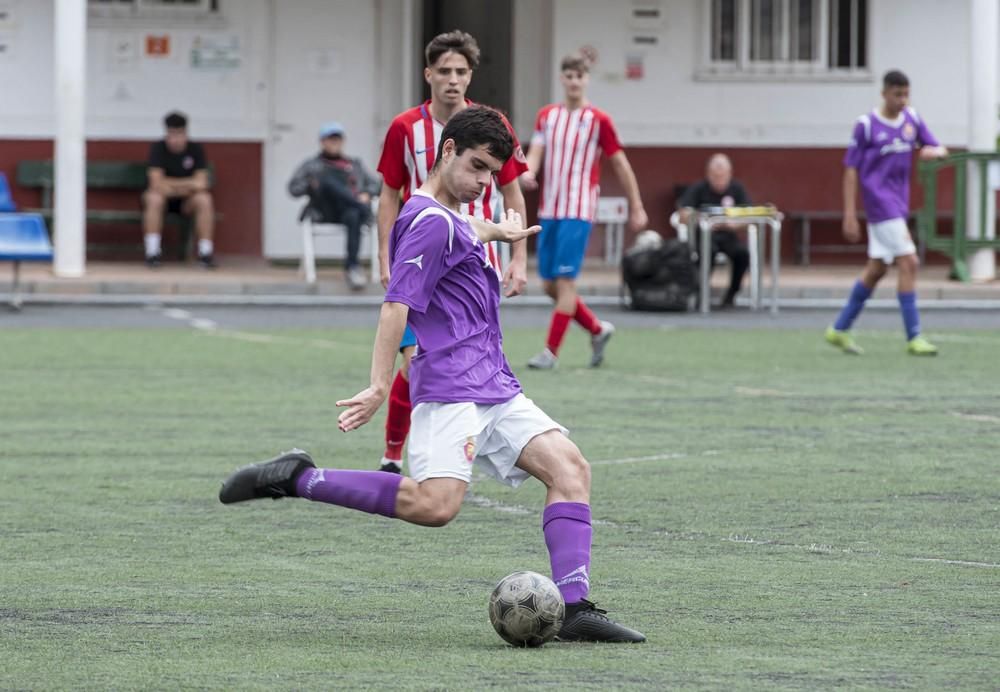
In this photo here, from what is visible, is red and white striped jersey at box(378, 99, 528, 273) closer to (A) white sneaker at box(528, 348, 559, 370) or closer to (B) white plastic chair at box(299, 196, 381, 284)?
(A) white sneaker at box(528, 348, 559, 370)

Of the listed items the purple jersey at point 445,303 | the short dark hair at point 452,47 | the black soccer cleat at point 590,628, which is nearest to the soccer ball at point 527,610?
the black soccer cleat at point 590,628

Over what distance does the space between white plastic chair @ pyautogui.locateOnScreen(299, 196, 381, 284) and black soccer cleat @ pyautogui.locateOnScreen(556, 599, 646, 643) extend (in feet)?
52.5

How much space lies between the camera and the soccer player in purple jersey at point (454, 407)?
20.0 feet

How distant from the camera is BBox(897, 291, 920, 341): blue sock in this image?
15.6 m

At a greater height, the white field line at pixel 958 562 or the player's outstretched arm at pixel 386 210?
the player's outstretched arm at pixel 386 210

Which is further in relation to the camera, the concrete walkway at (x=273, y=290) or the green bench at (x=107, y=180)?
the green bench at (x=107, y=180)

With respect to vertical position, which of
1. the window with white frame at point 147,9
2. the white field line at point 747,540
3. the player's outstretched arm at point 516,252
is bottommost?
the white field line at point 747,540

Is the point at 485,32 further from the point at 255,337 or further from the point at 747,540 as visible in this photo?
the point at 747,540

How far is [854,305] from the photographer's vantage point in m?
15.7

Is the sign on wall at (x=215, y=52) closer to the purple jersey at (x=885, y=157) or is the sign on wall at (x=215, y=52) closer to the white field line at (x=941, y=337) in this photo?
the white field line at (x=941, y=337)

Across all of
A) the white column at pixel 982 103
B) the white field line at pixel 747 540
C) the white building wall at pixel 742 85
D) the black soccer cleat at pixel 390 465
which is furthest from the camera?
the white building wall at pixel 742 85

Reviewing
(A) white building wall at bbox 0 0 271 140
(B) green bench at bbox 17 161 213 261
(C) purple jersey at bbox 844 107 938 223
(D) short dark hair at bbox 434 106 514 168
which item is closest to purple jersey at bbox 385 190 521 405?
(D) short dark hair at bbox 434 106 514 168

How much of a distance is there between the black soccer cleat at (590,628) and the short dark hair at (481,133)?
137 centimetres

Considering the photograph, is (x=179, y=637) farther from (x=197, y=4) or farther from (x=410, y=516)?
(x=197, y=4)
